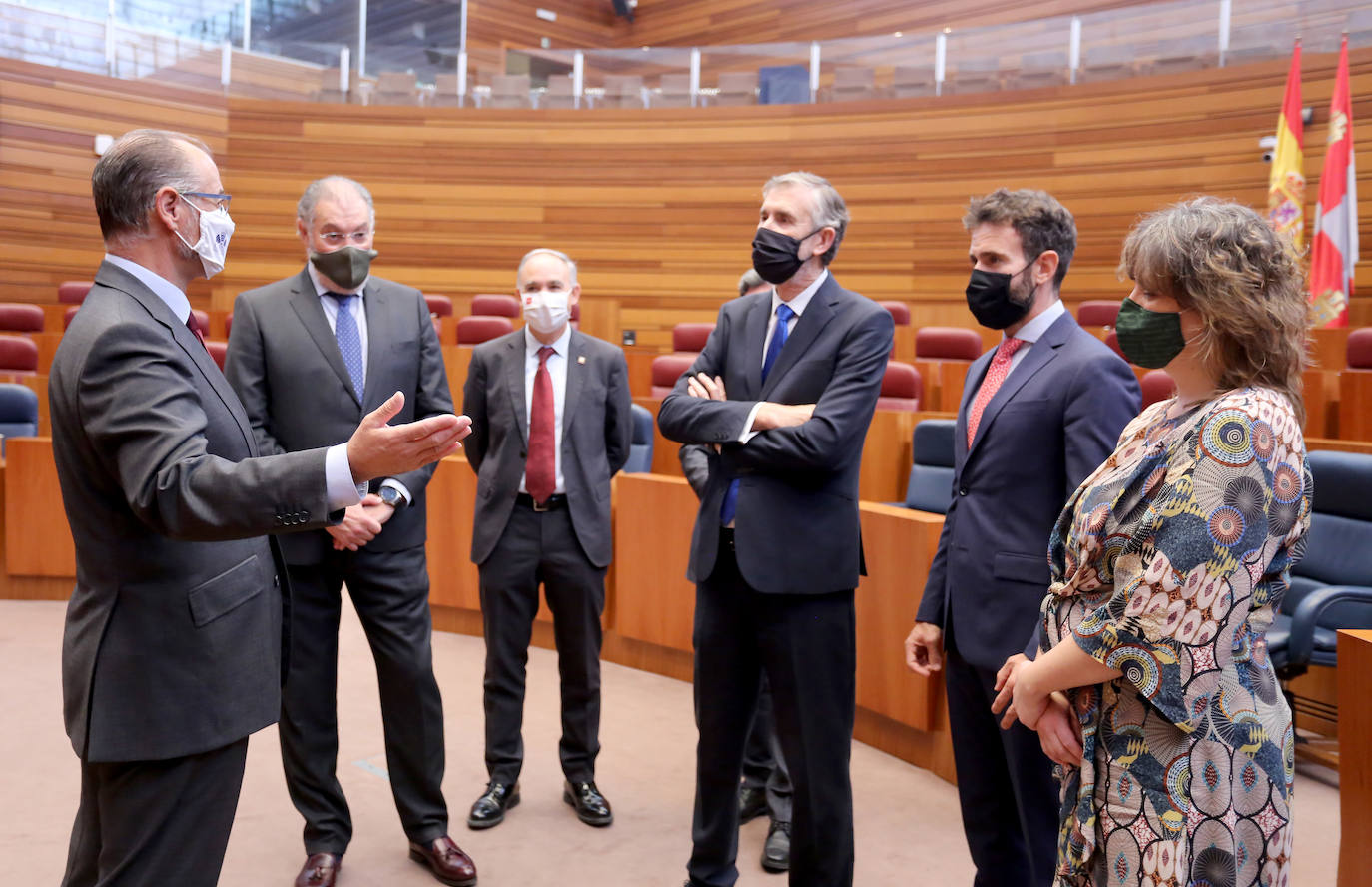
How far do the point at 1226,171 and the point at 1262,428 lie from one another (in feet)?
20.8

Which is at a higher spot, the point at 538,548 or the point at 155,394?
the point at 155,394

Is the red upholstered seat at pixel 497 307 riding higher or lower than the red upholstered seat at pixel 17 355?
higher

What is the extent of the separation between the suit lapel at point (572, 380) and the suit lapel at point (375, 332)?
0.53 m

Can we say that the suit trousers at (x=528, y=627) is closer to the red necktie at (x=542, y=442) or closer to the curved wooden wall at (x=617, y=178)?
the red necktie at (x=542, y=442)

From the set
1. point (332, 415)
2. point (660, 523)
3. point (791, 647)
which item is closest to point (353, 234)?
point (332, 415)

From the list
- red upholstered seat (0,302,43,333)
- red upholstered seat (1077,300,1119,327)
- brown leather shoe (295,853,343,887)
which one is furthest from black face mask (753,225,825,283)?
Answer: red upholstered seat (0,302,43,333)

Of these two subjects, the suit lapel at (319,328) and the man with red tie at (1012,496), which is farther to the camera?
the suit lapel at (319,328)

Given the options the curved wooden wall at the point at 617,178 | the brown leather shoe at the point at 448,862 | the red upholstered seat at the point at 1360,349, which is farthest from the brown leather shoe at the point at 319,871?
the curved wooden wall at the point at 617,178

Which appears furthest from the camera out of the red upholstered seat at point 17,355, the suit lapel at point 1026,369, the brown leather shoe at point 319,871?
the red upholstered seat at point 17,355

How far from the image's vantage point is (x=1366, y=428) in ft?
11.6

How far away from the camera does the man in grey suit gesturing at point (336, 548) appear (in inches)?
83.8

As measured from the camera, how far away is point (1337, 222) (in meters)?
5.53

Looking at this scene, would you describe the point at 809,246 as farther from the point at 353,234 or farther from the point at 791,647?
the point at 353,234

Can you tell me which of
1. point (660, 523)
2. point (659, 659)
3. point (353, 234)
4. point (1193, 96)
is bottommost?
point (659, 659)
